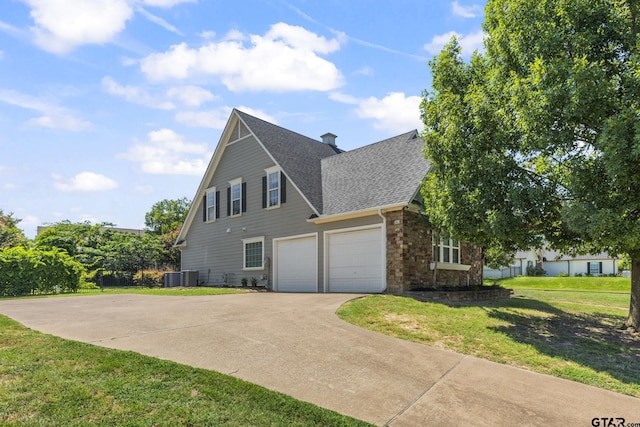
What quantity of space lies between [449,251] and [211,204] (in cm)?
1187

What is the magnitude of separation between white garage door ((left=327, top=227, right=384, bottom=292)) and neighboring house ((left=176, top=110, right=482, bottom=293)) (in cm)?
3

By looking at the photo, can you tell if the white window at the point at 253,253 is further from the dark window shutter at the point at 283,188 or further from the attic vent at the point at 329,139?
the attic vent at the point at 329,139

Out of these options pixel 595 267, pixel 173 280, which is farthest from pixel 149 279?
pixel 595 267

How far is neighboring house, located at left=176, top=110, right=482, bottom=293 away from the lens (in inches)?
520

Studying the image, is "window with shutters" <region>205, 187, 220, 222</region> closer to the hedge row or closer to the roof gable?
the roof gable

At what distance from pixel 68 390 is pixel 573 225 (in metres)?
7.70

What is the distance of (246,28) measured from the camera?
10672 mm

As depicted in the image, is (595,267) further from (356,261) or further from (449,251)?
(356,261)

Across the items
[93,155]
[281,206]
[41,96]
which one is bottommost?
[281,206]

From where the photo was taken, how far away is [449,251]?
51.0 ft

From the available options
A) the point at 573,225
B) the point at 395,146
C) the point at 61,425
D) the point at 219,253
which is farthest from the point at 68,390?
the point at 219,253

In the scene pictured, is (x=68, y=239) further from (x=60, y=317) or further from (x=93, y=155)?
(x=60, y=317)

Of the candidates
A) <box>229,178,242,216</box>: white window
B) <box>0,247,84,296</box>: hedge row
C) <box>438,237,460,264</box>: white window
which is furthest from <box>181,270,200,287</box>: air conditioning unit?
<box>438,237,460,264</box>: white window

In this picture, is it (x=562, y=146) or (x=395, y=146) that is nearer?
(x=562, y=146)
